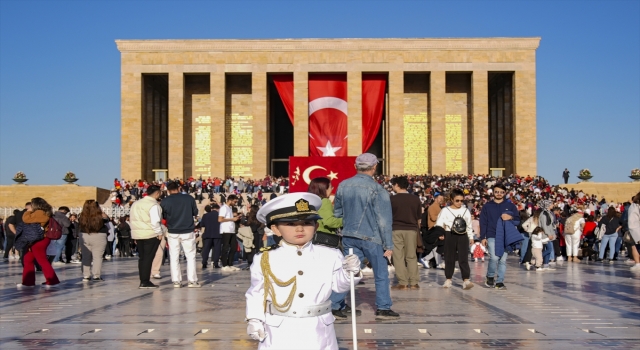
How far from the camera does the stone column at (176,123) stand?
4597 centimetres

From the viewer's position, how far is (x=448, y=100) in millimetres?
48688

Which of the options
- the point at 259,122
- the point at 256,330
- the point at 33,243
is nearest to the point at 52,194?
the point at 259,122

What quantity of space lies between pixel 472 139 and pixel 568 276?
32.8 metres

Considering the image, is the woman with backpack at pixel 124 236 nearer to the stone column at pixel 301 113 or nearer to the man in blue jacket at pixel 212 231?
the man in blue jacket at pixel 212 231

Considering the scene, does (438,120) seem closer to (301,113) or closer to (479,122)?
(479,122)

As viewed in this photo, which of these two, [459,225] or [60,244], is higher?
[459,225]

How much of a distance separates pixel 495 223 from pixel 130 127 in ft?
122

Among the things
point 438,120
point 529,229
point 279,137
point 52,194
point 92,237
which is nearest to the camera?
point 92,237

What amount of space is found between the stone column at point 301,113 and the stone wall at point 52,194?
11.6 m

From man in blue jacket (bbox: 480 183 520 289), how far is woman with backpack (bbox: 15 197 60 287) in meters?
6.69

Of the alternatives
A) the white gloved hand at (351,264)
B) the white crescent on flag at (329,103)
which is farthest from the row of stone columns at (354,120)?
the white gloved hand at (351,264)

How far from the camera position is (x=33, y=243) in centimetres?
1213

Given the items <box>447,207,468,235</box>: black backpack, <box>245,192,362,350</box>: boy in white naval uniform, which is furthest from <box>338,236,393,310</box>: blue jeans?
<box>245,192,362,350</box>: boy in white naval uniform

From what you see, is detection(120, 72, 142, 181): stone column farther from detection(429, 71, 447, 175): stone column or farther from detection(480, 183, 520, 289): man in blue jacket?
detection(480, 183, 520, 289): man in blue jacket
